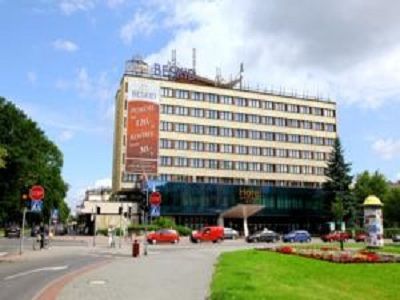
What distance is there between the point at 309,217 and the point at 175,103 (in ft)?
104

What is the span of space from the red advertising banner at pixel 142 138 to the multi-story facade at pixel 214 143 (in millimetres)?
167

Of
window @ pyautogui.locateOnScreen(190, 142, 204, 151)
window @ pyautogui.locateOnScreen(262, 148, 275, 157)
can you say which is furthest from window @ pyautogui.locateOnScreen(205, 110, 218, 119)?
window @ pyautogui.locateOnScreen(262, 148, 275, 157)

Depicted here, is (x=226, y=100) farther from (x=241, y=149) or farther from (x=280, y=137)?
(x=280, y=137)

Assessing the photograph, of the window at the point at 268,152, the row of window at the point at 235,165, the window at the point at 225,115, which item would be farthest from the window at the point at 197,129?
the window at the point at 268,152

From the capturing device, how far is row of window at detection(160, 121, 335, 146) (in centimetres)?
11094

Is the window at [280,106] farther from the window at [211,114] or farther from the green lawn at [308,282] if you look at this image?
the green lawn at [308,282]

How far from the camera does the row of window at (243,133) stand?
11094cm

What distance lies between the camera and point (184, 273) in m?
24.1

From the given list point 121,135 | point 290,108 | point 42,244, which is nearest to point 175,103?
point 121,135

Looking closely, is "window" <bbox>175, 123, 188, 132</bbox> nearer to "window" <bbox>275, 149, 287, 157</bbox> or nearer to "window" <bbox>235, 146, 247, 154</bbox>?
"window" <bbox>235, 146, 247, 154</bbox>

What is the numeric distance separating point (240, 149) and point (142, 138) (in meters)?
20.3

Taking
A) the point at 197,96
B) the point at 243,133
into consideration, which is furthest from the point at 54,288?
the point at 243,133

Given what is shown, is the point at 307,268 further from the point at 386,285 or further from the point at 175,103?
the point at 175,103

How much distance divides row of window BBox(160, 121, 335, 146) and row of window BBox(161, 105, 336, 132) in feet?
6.21
